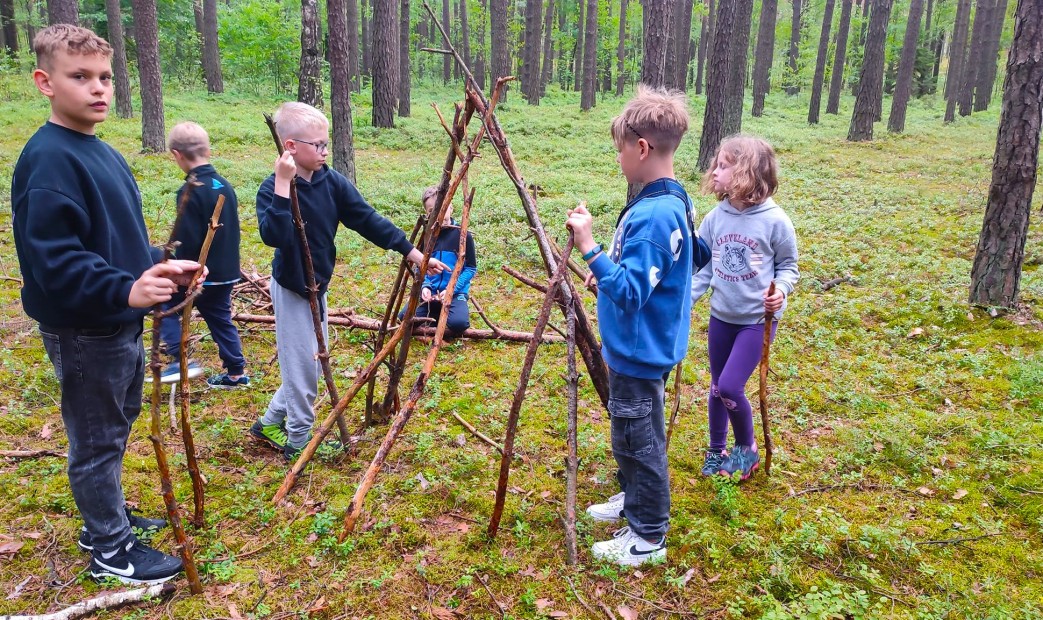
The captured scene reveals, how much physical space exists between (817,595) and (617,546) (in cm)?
98

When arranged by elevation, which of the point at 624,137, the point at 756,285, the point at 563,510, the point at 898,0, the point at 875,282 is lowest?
the point at 563,510

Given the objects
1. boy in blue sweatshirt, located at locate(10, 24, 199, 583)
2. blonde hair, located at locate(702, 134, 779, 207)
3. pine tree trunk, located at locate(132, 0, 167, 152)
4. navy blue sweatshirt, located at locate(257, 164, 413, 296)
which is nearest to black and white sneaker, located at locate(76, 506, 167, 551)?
boy in blue sweatshirt, located at locate(10, 24, 199, 583)

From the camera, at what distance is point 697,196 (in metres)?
12.4

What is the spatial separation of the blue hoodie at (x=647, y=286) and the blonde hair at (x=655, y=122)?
212 millimetres

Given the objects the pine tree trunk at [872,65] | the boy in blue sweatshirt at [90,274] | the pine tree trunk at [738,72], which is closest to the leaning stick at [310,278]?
the boy in blue sweatshirt at [90,274]

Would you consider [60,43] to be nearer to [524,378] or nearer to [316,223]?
[316,223]

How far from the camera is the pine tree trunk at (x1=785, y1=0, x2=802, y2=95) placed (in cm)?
3569

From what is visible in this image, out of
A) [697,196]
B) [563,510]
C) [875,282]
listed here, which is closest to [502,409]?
[563,510]

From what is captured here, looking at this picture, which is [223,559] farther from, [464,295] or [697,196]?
[697,196]

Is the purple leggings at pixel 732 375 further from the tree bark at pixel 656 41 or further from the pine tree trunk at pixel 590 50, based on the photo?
the pine tree trunk at pixel 590 50

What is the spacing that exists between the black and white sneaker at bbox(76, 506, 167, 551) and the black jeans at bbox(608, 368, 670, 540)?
2.55 meters

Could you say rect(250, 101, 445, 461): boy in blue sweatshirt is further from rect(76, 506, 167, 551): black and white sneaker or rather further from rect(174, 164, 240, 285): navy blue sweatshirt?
rect(174, 164, 240, 285): navy blue sweatshirt

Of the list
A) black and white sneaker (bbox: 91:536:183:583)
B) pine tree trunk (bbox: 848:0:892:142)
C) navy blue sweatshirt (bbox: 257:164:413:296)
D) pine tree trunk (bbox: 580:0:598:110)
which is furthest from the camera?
pine tree trunk (bbox: 580:0:598:110)

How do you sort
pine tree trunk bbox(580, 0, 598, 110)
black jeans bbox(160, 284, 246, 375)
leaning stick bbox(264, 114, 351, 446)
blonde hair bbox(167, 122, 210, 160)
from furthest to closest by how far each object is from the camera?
pine tree trunk bbox(580, 0, 598, 110)
black jeans bbox(160, 284, 246, 375)
blonde hair bbox(167, 122, 210, 160)
leaning stick bbox(264, 114, 351, 446)
